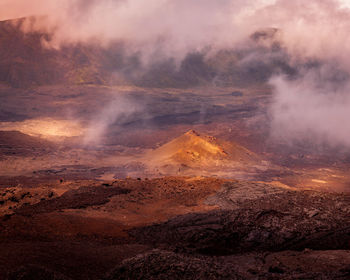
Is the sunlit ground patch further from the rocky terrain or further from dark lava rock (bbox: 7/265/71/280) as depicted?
dark lava rock (bbox: 7/265/71/280)

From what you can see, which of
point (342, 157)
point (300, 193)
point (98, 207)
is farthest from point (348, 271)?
point (342, 157)

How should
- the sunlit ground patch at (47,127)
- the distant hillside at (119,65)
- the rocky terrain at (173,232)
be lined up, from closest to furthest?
the rocky terrain at (173,232), the sunlit ground patch at (47,127), the distant hillside at (119,65)

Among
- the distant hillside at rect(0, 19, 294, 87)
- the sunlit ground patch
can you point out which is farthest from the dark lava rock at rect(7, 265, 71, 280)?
the distant hillside at rect(0, 19, 294, 87)

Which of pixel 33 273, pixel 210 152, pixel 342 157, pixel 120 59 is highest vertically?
pixel 120 59

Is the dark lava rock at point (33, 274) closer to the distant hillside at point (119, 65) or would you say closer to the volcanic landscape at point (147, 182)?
the volcanic landscape at point (147, 182)

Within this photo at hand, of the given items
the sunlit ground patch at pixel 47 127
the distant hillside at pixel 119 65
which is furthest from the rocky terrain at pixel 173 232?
the distant hillside at pixel 119 65

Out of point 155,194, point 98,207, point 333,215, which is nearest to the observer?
point 333,215

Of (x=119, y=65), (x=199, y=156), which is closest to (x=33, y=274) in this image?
(x=199, y=156)

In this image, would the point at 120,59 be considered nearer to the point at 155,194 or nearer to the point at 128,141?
the point at 128,141
